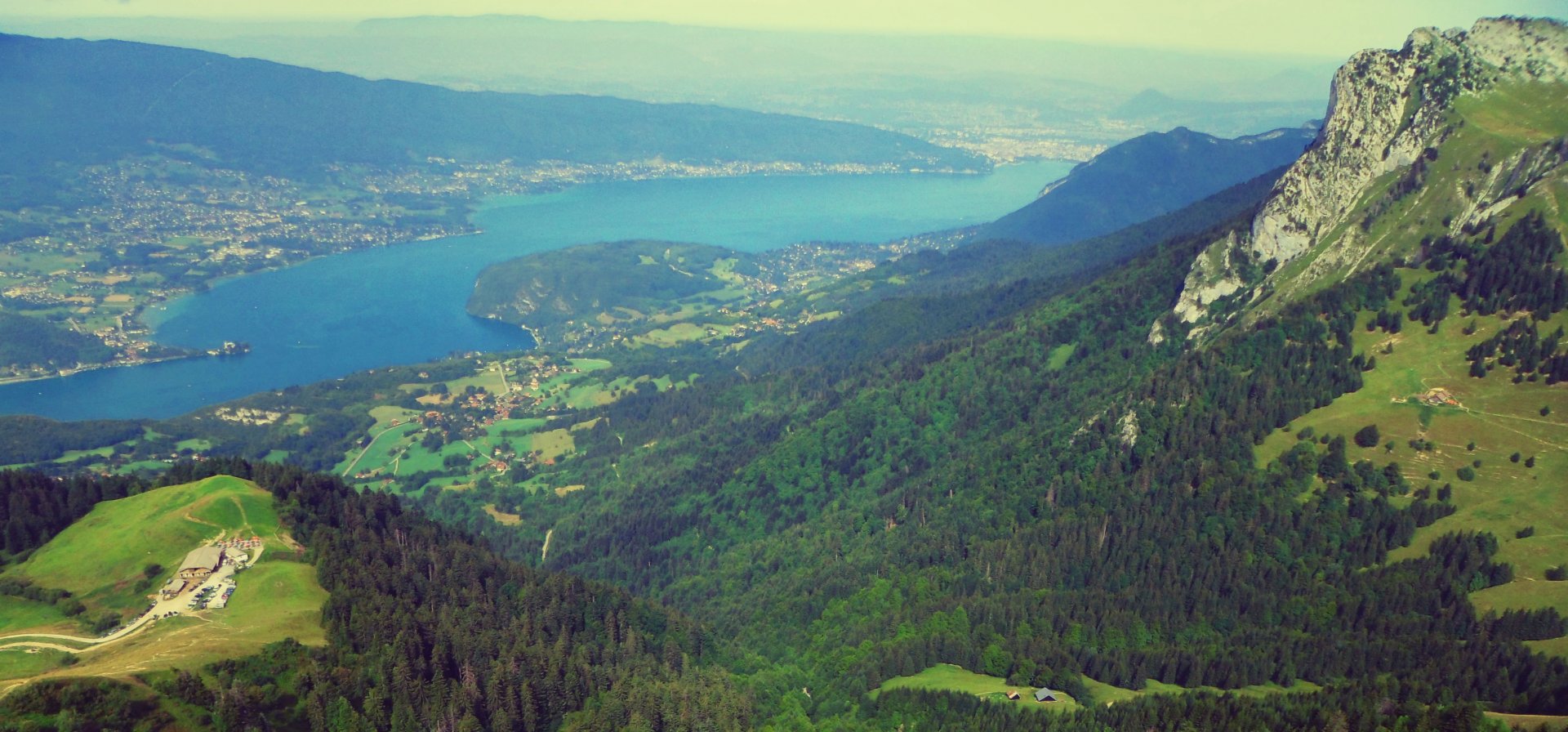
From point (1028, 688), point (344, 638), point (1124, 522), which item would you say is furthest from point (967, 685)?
point (344, 638)

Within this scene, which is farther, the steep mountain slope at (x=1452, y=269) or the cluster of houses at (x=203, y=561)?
the steep mountain slope at (x=1452, y=269)

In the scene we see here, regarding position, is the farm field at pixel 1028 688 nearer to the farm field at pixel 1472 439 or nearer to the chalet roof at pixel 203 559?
the farm field at pixel 1472 439

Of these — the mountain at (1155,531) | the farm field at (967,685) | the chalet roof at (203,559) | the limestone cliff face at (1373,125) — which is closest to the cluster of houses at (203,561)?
the chalet roof at (203,559)

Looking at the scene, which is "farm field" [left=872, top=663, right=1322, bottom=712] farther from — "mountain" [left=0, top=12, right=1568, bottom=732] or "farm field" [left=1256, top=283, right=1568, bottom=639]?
"farm field" [left=1256, top=283, right=1568, bottom=639]

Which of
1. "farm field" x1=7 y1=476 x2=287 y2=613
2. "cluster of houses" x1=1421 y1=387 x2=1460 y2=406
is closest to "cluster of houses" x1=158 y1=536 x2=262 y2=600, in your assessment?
"farm field" x1=7 y1=476 x2=287 y2=613

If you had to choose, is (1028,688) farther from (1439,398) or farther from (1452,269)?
(1452,269)
